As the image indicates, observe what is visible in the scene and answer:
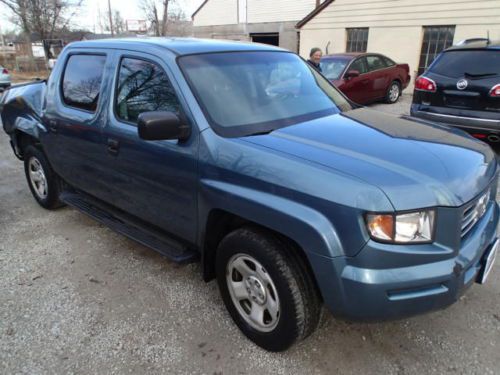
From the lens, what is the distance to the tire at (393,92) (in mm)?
12148

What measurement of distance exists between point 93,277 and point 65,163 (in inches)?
50.0

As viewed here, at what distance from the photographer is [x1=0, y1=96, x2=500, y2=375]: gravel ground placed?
2.46 meters

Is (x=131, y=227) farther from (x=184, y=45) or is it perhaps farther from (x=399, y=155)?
(x=399, y=155)

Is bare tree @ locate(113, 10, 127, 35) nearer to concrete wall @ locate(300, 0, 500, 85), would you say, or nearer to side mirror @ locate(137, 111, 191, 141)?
concrete wall @ locate(300, 0, 500, 85)

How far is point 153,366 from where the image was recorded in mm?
2465

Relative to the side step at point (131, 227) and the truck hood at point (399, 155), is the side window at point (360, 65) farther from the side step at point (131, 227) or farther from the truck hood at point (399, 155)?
the side step at point (131, 227)

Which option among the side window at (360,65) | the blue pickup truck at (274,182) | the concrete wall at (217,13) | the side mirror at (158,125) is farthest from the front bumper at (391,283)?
the concrete wall at (217,13)

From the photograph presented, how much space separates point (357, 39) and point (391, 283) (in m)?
17.3

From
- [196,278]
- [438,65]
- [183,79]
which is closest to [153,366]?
[196,278]

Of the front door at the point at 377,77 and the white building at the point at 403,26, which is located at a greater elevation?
the white building at the point at 403,26

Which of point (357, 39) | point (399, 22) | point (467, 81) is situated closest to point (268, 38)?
point (357, 39)

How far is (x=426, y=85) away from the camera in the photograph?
20.3 ft

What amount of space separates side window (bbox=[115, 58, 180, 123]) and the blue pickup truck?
13mm

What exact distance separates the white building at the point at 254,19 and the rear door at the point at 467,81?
19.1m
